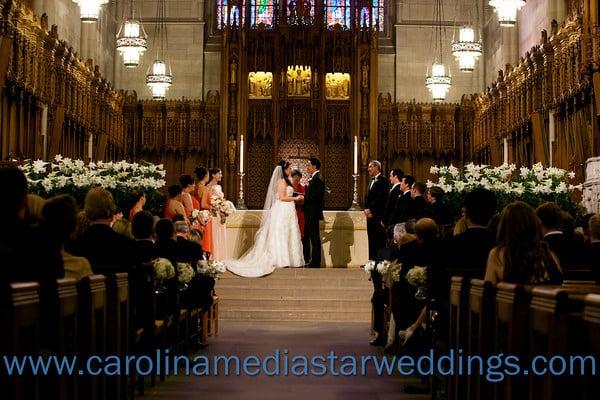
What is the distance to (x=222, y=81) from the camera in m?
23.6

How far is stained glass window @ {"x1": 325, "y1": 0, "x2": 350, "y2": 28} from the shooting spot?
2636 cm

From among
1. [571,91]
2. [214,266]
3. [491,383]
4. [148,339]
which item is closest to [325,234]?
[571,91]

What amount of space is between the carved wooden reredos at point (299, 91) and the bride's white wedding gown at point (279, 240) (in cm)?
789

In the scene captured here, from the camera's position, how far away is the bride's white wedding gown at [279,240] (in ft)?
51.0

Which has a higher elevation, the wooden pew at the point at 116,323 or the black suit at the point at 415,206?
the black suit at the point at 415,206

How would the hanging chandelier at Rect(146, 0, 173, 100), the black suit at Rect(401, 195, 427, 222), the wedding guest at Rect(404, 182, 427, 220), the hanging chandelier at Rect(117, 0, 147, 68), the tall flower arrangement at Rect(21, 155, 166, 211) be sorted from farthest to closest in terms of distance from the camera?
the hanging chandelier at Rect(146, 0, 173, 100)
the hanging chandelier at Rect(117, 0, 147, 68)
the black suit at Rect(401, 195, 427, 222)
the wedding guest at Rect(404, 182, 427, 220)
the tall flower arrangement at Rect(21, 155, 166, 211)

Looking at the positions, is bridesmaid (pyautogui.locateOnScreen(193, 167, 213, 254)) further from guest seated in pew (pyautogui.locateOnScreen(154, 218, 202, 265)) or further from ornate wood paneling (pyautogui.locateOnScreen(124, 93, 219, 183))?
ornate wood paneling (pyautogui.locateOnScreen(124, 93, 219, 183))

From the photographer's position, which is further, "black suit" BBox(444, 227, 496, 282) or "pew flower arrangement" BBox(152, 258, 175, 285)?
"pew flower arrangement" BBox(152, 258, 175, 285)

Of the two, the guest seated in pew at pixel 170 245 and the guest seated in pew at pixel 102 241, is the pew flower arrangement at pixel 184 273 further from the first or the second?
the guest seated in pew at pixel 102 241

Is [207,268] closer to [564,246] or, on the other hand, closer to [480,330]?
→ [564,246]

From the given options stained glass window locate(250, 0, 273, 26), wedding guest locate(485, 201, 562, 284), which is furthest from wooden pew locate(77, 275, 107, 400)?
stained glass window locate(250, 0, 273, 26)

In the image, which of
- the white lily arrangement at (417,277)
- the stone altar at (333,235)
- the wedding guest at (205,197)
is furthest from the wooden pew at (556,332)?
the stone altar at (333,235)

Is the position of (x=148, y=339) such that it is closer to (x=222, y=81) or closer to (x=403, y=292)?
(x=403, y=292)

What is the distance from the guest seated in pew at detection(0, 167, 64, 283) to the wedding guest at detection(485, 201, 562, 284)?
7.56ft
